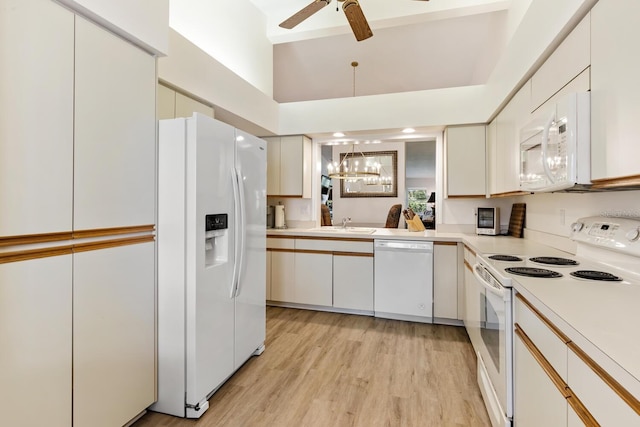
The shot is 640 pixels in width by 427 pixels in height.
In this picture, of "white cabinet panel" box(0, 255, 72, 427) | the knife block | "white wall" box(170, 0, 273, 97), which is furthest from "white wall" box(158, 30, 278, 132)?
the knife block

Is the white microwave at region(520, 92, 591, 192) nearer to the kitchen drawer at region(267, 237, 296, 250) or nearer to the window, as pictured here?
the kitchen drawer at region(267, 237, 296, 250)

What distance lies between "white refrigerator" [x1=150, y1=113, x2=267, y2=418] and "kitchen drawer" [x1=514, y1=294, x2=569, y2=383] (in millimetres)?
1624

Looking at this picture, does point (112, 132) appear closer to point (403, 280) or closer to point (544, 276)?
point (544, 276)

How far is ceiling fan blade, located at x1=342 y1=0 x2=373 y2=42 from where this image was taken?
206 cm

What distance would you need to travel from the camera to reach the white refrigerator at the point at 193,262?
175 centimetres

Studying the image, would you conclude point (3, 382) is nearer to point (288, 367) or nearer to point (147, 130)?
point (147, 130)

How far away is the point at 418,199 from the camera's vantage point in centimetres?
744

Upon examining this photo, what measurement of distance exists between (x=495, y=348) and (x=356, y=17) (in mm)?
2278

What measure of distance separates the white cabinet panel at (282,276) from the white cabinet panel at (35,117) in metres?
2.50

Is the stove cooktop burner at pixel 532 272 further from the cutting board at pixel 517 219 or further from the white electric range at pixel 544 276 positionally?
the cutting board at pixel 517 219

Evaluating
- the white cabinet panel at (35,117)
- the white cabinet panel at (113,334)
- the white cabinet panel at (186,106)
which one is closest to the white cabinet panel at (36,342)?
the white cabinet panel at (113,334)

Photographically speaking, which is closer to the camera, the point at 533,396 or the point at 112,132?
the point at 533,396

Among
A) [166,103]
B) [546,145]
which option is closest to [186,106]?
[166,103]

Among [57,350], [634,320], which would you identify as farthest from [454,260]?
[57,350]
